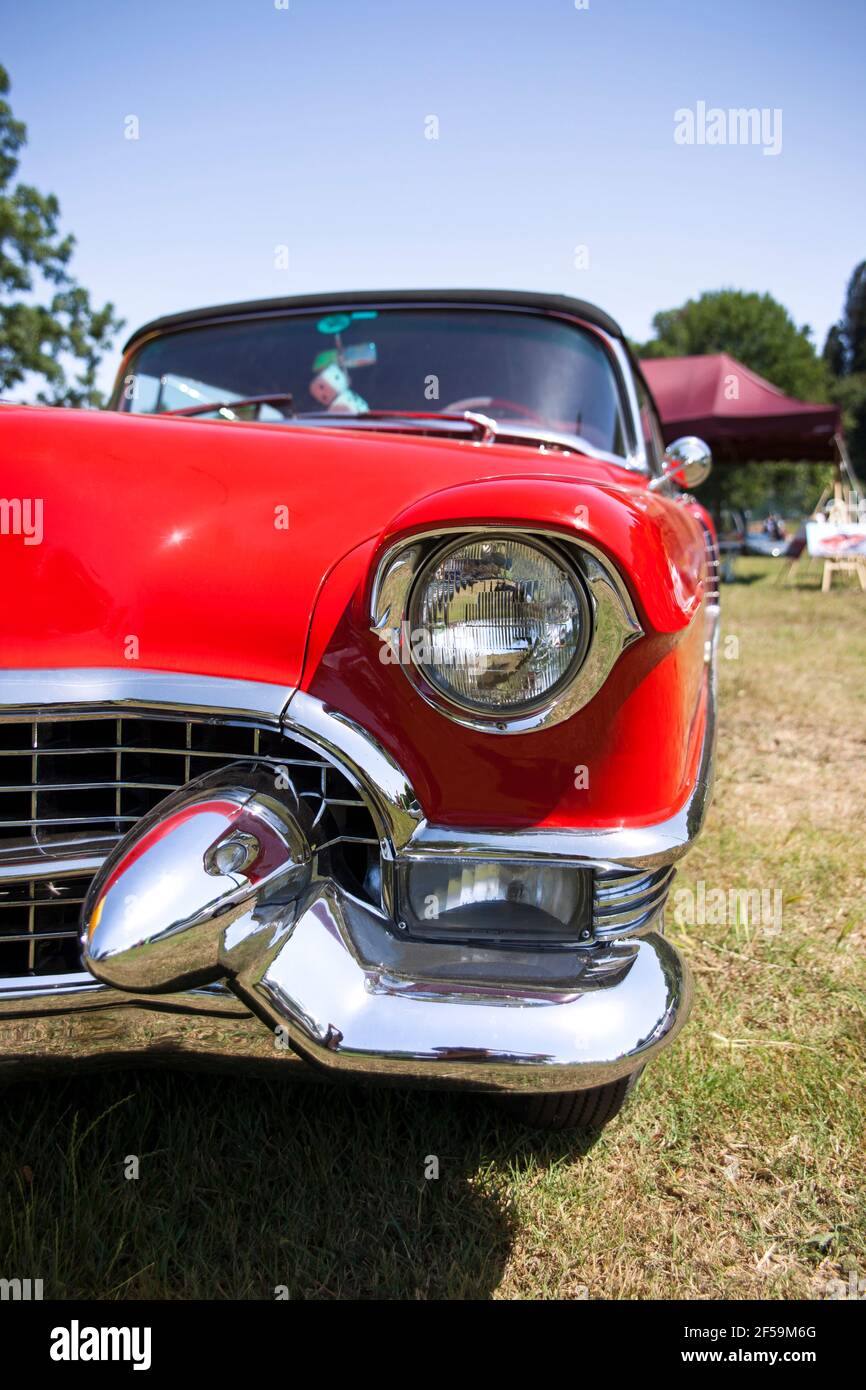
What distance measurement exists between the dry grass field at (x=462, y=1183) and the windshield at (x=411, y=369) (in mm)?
1391

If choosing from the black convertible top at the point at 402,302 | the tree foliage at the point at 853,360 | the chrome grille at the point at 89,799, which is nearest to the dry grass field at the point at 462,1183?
the chrome grille at the point at 89,799

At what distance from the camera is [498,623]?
3.76 feet

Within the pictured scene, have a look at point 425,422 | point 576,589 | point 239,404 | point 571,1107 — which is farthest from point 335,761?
point 239,404

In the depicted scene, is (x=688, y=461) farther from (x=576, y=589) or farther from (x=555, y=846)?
(x=555, y=846)

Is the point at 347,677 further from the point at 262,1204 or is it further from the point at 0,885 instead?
the point at 262,1204

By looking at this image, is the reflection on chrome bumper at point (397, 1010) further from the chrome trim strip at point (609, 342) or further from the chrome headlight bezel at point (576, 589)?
the chrome trim strip at point (609, 342)

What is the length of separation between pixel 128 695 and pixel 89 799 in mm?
198

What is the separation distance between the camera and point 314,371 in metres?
2.38

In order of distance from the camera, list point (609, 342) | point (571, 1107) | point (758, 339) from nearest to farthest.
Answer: point (571, 1107)
point (609, 342)
point (758, 339)

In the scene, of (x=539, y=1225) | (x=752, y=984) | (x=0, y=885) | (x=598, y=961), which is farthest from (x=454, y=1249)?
(x=752, y=984)

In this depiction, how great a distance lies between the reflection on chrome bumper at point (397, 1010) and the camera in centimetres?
109
